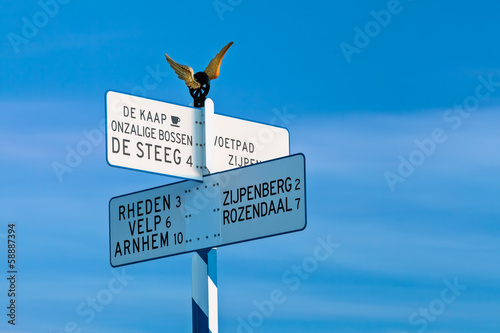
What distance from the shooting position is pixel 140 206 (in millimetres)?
8422

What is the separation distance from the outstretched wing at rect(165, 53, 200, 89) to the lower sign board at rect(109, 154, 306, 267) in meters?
0.86

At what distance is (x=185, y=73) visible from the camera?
837 centimetres

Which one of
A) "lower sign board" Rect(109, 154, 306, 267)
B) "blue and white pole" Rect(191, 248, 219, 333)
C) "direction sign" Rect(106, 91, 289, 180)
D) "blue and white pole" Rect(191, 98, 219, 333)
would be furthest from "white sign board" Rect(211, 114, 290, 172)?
"blue and white pole" Rect(191, 248, 219, 333)

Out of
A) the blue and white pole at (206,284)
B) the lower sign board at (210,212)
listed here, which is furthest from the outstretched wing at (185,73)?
the lower sign board at (210,212)

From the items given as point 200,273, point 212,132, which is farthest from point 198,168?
point 200,273

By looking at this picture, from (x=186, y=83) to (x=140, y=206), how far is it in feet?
3.77

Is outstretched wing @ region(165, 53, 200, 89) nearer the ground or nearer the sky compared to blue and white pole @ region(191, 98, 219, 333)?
nearer the sky

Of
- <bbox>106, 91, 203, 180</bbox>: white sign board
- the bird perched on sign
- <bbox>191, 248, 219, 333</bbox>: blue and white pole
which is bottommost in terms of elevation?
<bbox>191, 248, 219, 333</bbox>: blue and white pole

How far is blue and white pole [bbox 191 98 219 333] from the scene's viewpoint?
26.0ft

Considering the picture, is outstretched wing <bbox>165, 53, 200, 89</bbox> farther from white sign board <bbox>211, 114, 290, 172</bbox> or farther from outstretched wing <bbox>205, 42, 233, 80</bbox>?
white sign board <bbox>211, 114, 290, 172</bbox>

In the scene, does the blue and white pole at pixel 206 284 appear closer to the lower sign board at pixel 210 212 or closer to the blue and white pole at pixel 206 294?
the blue and white pole at pixel 206 294

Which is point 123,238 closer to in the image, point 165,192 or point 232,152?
point 165,192

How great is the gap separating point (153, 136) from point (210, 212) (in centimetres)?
78

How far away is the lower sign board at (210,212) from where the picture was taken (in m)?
7.28
